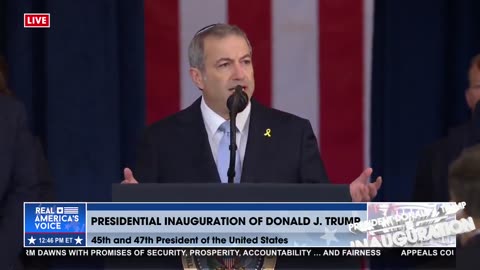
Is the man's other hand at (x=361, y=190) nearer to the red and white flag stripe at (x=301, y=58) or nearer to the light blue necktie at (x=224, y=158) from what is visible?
the light blue necktie at (x=224, y=158)

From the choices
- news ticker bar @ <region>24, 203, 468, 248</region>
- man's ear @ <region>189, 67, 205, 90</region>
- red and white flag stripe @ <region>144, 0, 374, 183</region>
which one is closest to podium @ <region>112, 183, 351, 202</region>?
news ticker bar @ <region>24, 203, 468, 248</region>

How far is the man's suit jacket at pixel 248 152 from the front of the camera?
266 cm

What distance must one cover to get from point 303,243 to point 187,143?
0.80 metres

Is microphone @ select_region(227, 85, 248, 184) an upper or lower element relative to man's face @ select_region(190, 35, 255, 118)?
lower

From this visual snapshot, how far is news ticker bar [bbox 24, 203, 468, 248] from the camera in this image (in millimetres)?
2088

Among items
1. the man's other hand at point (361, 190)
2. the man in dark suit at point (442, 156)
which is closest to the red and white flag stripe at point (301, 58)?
the man in dark suit at point (442, 156)

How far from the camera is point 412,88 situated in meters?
3.94

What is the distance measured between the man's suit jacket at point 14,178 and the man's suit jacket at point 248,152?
1.25 ft

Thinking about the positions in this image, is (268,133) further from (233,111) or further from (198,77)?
(233,111)

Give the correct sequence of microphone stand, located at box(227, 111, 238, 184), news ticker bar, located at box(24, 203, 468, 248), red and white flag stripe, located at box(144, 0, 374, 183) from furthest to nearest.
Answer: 1. red and white flag stripe, located at box(144, 0, 374, 183)
2. microphone stand, located at box(227, 111, 238, 184)
3. news ticker bar, located at box(24, 203, 468, 248)

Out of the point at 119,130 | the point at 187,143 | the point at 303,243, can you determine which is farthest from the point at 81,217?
the point at 119,130

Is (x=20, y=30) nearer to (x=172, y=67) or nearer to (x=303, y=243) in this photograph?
(x=172, y=67)

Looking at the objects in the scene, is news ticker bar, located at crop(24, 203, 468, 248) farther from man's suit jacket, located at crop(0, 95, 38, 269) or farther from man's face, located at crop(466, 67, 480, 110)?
man's face, located at crop(466, 67, 480, 110)

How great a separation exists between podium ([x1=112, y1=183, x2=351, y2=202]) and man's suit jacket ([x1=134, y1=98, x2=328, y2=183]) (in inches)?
18.6
